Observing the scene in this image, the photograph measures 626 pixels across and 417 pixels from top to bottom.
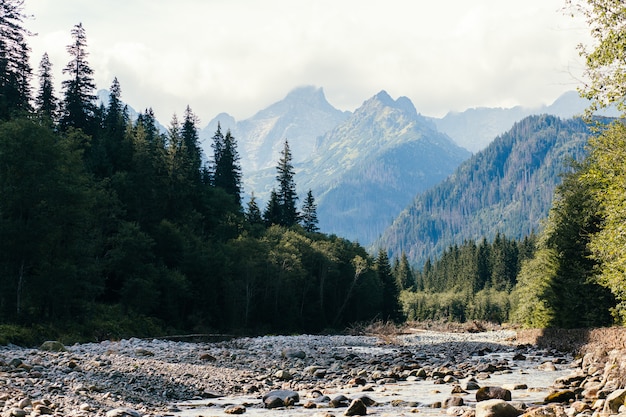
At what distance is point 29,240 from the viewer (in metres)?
32.9

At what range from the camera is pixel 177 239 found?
5809 centimetres

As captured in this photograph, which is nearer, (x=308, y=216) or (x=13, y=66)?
(x=13, y=66)

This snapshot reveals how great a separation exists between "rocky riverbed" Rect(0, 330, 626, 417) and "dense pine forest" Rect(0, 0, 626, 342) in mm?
6657

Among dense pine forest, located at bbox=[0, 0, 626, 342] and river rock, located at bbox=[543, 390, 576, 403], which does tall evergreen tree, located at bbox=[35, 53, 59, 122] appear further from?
river rock, located at bbox=[543, 390, 576, 403]

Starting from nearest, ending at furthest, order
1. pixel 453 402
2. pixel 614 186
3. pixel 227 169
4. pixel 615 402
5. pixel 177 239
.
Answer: pixel 615 402 < pixel 453 402 < pixel 614 186 < pixel 177 239 < pixel 227 169

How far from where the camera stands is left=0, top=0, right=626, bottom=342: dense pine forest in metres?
32.4

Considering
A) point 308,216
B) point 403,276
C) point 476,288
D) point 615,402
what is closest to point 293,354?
point 615,402

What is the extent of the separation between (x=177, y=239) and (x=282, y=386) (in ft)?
131

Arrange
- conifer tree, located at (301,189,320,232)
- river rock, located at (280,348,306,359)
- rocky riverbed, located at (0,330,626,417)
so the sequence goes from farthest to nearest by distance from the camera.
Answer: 1. conifer tree, located at (301,189,320,232)
2. river rock, located at (280,348,306,359)
3. rocky riverbed, located at (0,330,626,417)

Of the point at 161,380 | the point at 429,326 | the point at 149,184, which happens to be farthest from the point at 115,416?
the point at 429,326

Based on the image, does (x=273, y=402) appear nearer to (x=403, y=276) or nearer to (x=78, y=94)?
(x=78, y=94)

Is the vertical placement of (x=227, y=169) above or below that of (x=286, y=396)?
above

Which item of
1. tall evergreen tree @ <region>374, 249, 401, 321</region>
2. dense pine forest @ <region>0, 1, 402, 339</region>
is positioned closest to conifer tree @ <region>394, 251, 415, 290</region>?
tall evergreen tree @ <region>374, 249, 401, 321</region>

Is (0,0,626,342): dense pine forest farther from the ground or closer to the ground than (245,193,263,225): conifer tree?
closer to the ground
